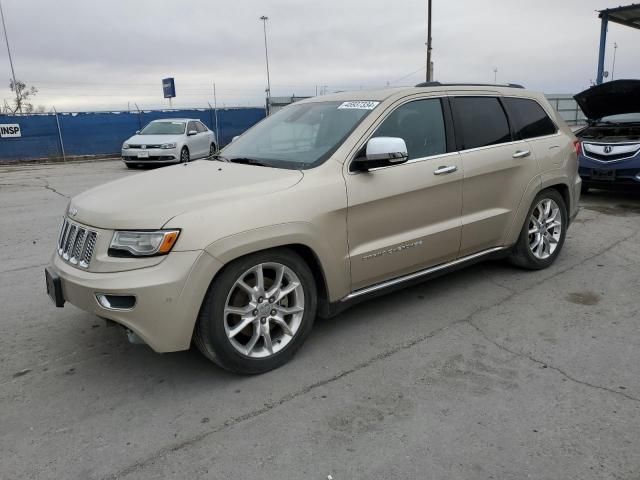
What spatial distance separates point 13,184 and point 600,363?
13.8 meters

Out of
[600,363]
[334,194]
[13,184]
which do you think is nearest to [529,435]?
[600,363]

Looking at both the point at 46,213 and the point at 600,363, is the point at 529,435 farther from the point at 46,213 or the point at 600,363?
the point at 46,213

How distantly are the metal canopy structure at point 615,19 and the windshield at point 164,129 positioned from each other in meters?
12.7

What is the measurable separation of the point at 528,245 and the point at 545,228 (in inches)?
13.3

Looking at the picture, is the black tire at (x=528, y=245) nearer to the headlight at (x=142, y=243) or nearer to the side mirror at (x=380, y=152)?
the side mirror at (x=380, y=152)

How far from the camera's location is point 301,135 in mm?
4117

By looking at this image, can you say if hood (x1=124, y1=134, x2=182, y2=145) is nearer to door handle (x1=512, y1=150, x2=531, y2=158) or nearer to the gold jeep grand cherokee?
the gold jeep grand cherokee

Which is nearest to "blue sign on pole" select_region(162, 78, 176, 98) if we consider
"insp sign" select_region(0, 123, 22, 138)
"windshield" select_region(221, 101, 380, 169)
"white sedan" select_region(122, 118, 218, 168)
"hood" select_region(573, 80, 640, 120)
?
"insp sign" select_region(0, 123, 22, 138)

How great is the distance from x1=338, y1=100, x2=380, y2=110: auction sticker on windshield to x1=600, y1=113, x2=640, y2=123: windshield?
7266mm

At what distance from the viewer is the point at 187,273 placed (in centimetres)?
291

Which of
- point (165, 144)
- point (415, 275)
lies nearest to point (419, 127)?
point (415, 275)

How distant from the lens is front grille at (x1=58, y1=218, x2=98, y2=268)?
3.11m

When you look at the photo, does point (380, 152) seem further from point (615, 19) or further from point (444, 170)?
point (615, 19)

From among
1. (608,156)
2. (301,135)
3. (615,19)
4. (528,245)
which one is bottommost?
(528,245)
